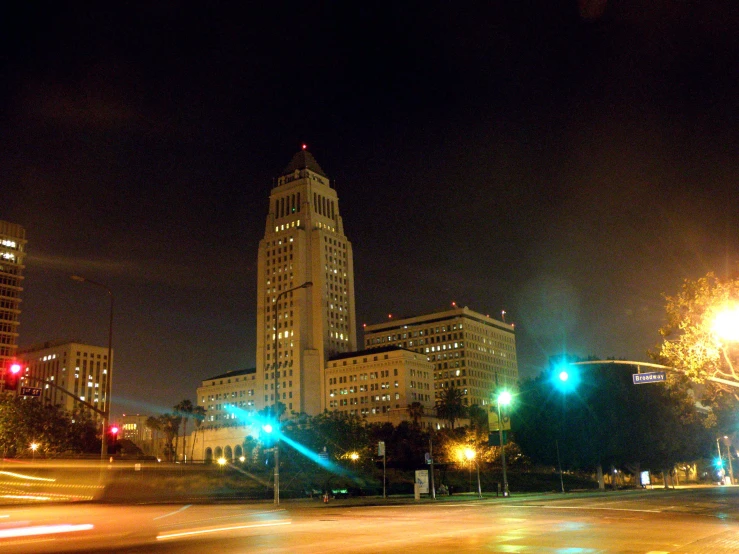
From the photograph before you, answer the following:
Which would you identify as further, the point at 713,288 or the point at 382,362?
the point at 382,362

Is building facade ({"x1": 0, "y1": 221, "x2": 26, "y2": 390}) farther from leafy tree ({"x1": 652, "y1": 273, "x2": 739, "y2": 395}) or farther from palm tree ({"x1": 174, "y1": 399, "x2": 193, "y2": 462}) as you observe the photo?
leafy tree ({"x1": 652, "y1": 273, "x2": 739, "y2": 395})

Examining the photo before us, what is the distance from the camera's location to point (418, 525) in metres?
24.8

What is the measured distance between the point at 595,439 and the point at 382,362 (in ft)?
321

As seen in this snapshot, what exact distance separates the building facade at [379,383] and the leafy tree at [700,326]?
5506 inches

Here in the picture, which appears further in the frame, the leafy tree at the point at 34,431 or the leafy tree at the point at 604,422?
the leafy tree at the point at 34,431

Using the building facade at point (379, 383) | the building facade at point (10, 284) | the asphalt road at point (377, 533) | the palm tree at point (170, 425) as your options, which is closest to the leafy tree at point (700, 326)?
the asphalt road at point (377, 533)

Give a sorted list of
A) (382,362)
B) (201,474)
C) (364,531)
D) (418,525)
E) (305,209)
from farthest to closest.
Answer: (305,209) → (382,362) → (201,474) → (418,525) → (364,531)

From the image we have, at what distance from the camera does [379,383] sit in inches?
6801

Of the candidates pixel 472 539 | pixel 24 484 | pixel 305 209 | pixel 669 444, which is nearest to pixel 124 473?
pixel 24 484

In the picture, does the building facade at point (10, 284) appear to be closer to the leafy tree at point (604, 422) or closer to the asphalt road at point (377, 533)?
the leafy tree at point (604, 422)

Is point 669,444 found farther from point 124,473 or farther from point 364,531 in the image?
point 364,531

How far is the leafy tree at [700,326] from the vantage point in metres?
26.9

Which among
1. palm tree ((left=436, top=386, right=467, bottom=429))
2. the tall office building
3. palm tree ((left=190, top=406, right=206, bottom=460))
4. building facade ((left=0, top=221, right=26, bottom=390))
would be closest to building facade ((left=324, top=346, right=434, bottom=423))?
the tall office building

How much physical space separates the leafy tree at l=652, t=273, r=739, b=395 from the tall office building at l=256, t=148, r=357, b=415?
151111mm
